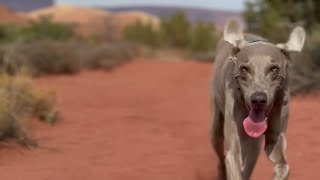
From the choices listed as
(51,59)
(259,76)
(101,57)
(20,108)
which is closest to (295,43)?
(259,76)

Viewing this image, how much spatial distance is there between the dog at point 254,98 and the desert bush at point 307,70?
9.10 m

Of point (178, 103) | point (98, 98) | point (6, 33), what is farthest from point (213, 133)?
point (6, 33)

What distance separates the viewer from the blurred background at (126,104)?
10211 millimetres

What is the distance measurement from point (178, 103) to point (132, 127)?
160 inches

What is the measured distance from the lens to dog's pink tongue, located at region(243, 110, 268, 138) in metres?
6.17

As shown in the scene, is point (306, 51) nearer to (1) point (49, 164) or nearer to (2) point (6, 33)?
(1) point (49, 164)

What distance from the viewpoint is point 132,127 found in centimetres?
1402

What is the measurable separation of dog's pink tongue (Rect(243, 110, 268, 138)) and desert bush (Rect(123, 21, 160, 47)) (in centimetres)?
3344

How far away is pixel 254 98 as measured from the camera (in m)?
5.98

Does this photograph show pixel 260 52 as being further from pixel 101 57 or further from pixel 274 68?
pixel 101 57

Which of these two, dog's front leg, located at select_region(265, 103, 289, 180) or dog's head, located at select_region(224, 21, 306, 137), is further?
dog's front leg, located at select_region(265, 103, 289, 180)

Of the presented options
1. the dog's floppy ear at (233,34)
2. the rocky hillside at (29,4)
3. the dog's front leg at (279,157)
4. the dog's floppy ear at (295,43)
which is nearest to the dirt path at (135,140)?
the dog's floppy ear at (233,34)

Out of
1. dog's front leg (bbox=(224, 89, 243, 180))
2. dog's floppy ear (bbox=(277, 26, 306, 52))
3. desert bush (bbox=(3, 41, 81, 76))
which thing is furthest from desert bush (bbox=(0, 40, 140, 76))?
dog's floppy ear (bbox=(277, 26, 306, 52))

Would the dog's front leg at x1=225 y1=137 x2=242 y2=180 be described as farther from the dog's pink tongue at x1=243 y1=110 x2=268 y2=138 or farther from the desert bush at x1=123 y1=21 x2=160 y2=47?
the desert bush at x1=123 y1=21 x2=160 y2=47
